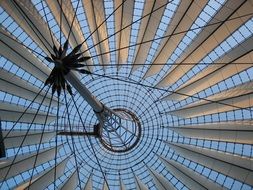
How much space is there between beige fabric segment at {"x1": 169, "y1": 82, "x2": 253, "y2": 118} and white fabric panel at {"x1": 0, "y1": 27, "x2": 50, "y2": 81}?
849 centimetres

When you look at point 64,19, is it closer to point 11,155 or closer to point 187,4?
point 187,4

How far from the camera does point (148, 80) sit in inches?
1103

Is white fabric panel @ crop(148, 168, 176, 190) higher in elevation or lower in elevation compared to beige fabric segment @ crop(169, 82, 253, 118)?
lower

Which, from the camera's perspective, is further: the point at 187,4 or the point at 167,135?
the point at 167,135

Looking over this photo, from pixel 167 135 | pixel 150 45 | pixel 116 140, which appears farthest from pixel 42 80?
pixel 167 135

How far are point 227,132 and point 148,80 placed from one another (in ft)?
25.5

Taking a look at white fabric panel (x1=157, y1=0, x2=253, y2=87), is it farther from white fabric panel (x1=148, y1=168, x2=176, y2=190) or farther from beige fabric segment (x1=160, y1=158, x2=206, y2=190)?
white fabric panel (x1=148, y1=168, x2=176, y2=190)

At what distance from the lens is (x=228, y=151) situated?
2402 centimetres

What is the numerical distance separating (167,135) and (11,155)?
36.1 feet

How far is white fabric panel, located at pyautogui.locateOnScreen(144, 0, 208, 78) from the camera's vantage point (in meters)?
19.0

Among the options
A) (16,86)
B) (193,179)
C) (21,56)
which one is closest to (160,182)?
(193,179)

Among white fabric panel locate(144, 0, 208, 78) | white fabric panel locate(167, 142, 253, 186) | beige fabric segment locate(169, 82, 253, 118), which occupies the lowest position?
white fabric panel locate(167, 142, 253, 186)

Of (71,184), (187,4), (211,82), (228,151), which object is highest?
(187,4)

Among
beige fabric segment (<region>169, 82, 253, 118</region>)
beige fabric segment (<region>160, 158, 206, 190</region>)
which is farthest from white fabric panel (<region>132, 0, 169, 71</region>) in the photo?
beige fabric segment (<region>160, 158, 206, 190</region>)
